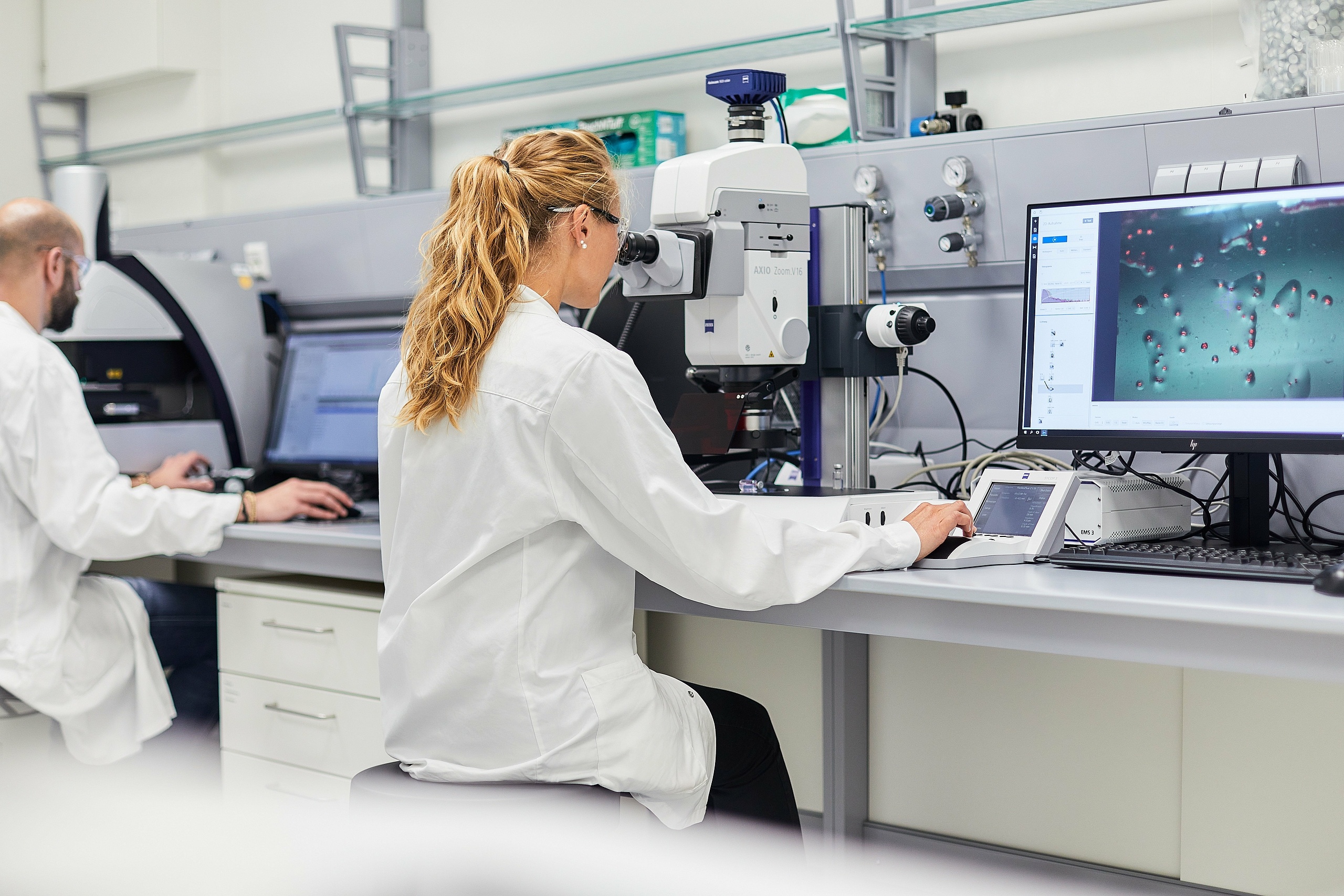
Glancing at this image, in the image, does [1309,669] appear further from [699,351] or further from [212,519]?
[212,519]

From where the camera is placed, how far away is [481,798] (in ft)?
3.69

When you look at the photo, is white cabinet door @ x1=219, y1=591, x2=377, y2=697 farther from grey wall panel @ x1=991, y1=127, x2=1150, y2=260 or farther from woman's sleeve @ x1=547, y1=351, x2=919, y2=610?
grey wall panel @ x1=991, y1=127, x2=1150, y2=260

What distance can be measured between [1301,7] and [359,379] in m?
1.85

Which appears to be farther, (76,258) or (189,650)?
(189,650)

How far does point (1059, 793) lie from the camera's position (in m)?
1.85

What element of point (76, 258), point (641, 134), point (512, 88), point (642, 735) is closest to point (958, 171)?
point (641, 134)

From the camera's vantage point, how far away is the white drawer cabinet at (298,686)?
1863 millimetres

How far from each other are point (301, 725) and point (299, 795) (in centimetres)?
12

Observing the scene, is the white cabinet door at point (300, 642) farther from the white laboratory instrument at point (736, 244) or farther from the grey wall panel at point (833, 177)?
the grey wall panel at point (833, 177)

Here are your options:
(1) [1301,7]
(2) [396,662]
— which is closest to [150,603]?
(2) [396,662]

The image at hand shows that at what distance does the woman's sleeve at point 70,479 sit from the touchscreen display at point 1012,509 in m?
1.28

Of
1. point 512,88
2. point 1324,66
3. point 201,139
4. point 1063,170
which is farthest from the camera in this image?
point 201,139

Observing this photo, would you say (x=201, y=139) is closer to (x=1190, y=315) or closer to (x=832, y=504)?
(x=832, y=504)

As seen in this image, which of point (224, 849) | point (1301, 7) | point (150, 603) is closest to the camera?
point (224, 849)
